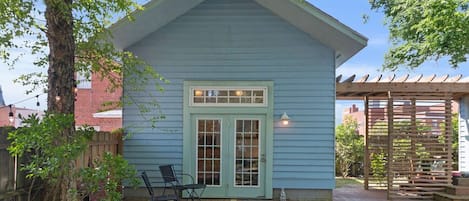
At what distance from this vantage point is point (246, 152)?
7602 millimetres

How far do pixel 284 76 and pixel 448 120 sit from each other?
367 cm

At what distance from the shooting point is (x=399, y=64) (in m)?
9.40

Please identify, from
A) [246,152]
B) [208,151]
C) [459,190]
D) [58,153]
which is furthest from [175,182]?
[459,190]

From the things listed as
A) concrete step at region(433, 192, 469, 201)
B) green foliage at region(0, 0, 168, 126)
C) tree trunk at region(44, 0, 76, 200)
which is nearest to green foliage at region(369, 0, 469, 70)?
concrete step at region(433, 192, 469, 201)

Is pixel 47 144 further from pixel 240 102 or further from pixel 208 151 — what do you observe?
pixel 240 102

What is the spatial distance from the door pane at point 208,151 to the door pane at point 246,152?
0.40m

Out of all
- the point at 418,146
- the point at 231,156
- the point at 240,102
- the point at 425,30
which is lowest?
the point at 231,156

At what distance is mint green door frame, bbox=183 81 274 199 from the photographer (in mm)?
7484

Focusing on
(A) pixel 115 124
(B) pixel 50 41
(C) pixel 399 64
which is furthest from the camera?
(A) pixel 115 124

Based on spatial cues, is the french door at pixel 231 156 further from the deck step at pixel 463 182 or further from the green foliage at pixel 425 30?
the deck step at pixel 463 182

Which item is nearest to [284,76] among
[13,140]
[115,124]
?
[13,140]

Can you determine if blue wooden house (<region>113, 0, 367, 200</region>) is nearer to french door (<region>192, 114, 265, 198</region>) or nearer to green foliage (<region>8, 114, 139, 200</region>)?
french door (<region>192, 114, 265, 198</region>)

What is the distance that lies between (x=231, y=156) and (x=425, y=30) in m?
4.49

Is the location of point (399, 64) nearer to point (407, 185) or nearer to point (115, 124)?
point (407, 185)
